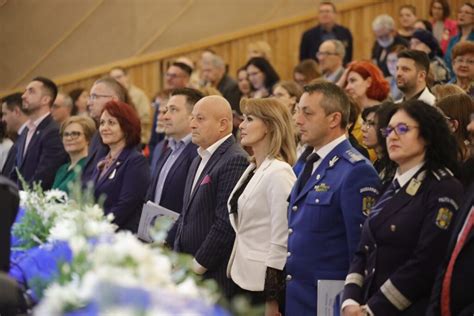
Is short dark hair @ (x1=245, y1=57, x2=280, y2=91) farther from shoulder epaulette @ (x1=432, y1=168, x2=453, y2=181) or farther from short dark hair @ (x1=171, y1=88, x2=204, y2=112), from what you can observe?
shoulder epaulette @ (x1=432, y1=168, x2=453, y2=181)

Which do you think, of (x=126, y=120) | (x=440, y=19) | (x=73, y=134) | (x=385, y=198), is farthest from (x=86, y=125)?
(x=440, y=19)

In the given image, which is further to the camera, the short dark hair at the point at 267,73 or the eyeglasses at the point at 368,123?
the short dark hair at the point at 267,73

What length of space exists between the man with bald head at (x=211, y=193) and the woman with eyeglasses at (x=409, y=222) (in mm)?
1126

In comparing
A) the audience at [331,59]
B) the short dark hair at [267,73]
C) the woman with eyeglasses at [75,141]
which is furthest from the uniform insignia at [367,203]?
the short dark hair at [267,73]

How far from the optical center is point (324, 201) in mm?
4766

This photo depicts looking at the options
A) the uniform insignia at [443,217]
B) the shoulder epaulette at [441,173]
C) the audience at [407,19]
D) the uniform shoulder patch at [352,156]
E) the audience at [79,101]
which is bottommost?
the uniform insignia at [443,217]

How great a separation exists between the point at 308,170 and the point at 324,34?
22.8 ft

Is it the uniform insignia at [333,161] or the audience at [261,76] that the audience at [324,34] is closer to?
the audience at [261,76]

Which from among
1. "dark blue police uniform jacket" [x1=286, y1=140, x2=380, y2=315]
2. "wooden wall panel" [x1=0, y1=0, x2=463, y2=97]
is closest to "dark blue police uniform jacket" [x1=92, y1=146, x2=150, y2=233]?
"dark blue police uniform jacket" [x1=286, y1=140, x2=380, y2=315]

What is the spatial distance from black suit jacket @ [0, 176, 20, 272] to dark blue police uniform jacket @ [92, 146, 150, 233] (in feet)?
11.4

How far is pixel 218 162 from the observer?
566 cm

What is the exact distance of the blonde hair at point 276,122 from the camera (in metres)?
5.27

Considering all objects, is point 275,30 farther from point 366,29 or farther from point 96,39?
point 96,39

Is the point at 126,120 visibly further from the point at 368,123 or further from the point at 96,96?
the point at 368,123
